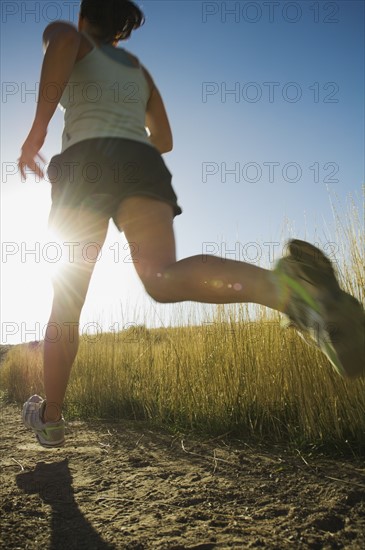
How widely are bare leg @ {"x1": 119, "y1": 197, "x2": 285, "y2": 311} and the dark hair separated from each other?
0.72 metres

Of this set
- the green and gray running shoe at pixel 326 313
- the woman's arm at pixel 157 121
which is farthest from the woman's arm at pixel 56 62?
the green and gray running shoe at pixel 326 313

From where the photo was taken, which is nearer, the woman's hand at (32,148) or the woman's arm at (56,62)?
the woman's arm at (56,62)

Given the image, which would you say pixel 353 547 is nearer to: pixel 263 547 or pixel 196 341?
pixel 263 547

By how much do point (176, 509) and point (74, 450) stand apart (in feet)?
3.47

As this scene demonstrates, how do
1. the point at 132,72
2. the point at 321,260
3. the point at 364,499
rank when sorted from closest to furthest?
the point at 364,499, the point at 321,260, the point at 132,72

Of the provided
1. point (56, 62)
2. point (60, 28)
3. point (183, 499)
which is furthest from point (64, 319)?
point (60, 28)

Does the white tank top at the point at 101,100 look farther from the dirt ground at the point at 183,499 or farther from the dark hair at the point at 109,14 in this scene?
the dirt ground at the point at 183,499

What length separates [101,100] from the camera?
60.8 inches

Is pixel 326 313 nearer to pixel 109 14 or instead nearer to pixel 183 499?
pixel 183 499

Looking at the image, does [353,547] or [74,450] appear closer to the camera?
[353,547]

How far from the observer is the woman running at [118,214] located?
1.23m

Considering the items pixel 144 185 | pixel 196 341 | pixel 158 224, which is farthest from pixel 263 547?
pixel 196 341

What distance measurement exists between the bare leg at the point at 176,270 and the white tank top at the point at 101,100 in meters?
0.28

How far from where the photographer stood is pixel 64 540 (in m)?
1.14
